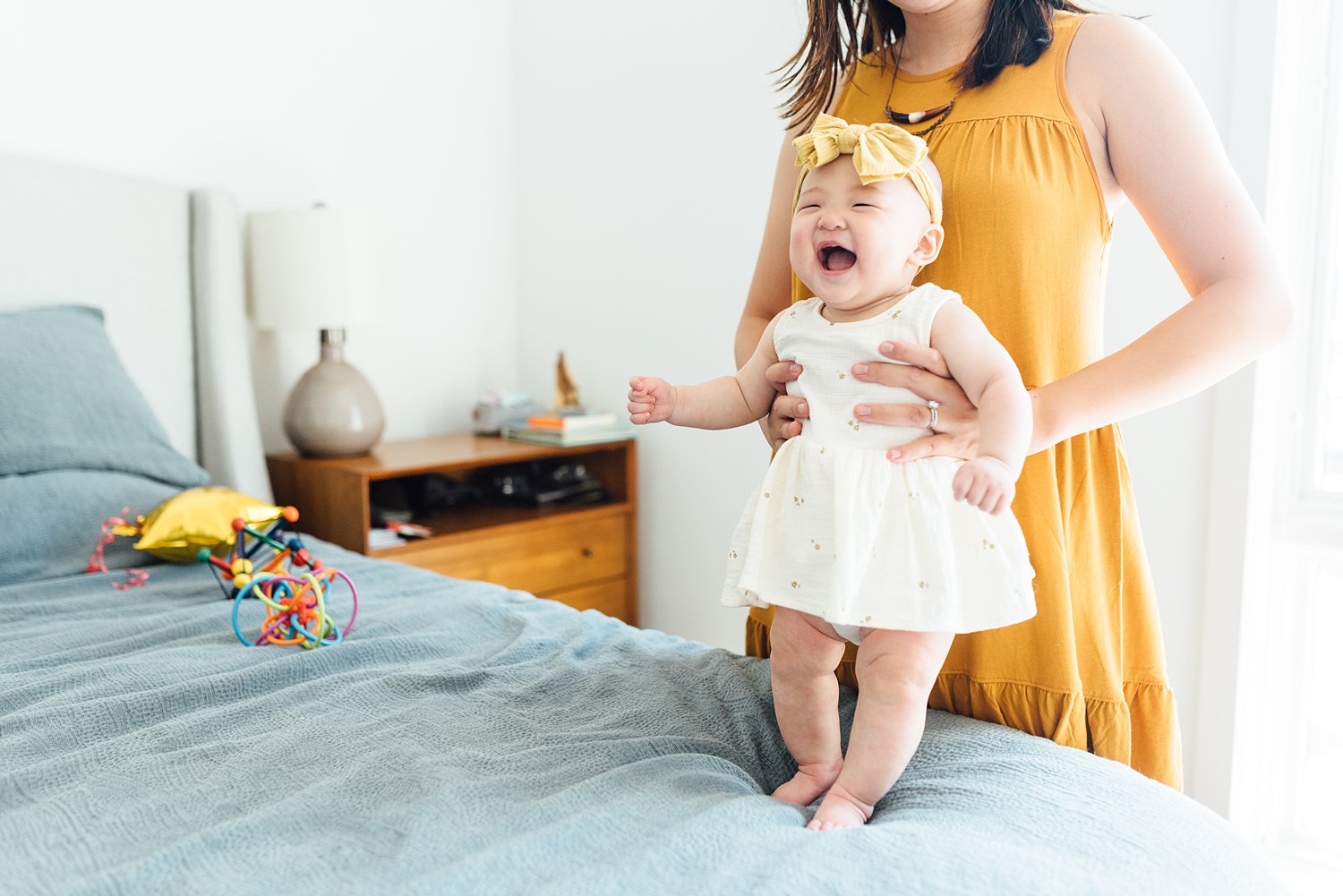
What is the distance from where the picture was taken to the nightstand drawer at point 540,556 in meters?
2.48

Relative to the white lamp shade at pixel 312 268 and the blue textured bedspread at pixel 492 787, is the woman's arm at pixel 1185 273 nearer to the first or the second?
the blue textured bedspread at pixel 492 787

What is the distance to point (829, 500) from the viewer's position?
3.11ft

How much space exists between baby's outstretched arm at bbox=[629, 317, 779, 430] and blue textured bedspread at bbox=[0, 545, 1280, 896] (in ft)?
1.08

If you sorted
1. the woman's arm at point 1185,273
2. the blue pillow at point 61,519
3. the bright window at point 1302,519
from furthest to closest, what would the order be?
the bright window at point 1302,519 → the blue pillow at point 61,519 → the woman's arm at point 1185,273

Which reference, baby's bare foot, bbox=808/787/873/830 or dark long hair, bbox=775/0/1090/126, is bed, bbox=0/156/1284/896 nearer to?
baby's bare foot, bbox=808/787/873/830

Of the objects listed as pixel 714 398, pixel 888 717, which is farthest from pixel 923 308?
pixel 888 717

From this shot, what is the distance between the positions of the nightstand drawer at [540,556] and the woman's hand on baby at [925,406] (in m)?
1.66

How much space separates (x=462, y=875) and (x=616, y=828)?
0.46ft

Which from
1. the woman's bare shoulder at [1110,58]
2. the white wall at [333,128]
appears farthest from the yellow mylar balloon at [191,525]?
the woman's bare shoulder at [1110,58]

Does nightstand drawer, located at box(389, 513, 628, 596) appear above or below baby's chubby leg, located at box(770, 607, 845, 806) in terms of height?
below

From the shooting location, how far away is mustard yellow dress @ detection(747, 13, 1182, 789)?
105cm

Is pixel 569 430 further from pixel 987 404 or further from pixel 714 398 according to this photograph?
pixel 987 404

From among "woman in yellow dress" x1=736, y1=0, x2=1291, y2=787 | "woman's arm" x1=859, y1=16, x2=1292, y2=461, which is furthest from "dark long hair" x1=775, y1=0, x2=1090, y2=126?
"woman's arm" x1=859, y1=16, x2=1292, y2=461

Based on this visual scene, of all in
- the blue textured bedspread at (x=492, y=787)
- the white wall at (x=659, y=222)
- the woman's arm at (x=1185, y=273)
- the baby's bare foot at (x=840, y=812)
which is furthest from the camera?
the white wall at (x=659, y=222)
